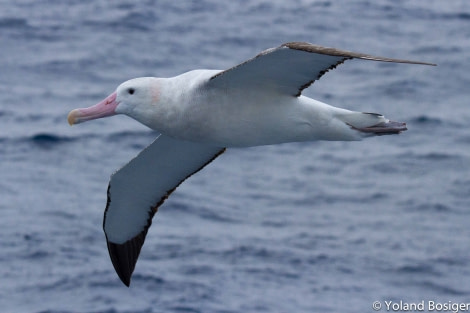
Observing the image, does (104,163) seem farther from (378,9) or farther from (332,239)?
(378,9)

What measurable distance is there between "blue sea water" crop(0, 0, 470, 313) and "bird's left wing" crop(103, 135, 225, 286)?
2389 millimetres

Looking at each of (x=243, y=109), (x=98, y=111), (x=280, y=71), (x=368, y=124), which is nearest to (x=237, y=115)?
(x=243, y=109)

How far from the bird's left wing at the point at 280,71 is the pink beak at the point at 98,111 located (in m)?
0.89

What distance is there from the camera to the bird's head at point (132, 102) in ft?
30.9

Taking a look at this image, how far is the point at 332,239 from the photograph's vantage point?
16219mm

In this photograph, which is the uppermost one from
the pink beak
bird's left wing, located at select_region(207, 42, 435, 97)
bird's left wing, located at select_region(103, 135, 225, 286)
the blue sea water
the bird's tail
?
bird's left wing, located at select_region(207, 42, 435, 97)

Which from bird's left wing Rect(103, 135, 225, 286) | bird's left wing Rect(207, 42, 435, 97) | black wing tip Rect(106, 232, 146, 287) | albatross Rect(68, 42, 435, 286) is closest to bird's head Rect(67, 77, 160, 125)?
albatross Rect(68, 42, 435, 286)

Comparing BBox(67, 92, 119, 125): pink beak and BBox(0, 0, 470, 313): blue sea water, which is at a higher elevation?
BBox(67, 92, 119, 125): pink beak

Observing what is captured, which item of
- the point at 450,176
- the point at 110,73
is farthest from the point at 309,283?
the point at 110,73

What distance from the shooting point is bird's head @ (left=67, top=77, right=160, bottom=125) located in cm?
943

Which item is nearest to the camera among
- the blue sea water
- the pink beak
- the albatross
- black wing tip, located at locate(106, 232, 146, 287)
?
the albatross

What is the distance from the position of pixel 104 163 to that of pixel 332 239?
426 cm

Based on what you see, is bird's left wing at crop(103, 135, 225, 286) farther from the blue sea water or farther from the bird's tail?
the blue sea water

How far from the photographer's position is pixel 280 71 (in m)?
9.20
